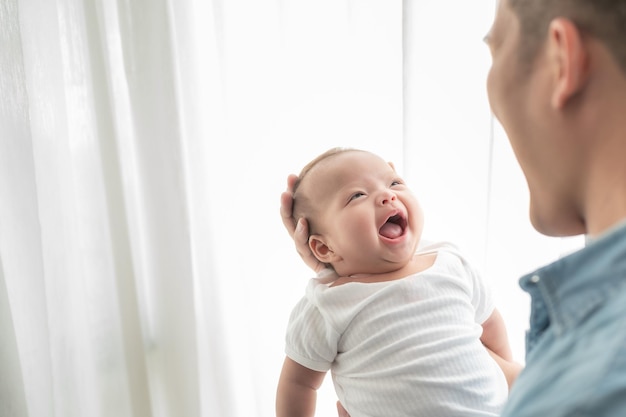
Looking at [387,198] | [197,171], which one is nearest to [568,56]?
[387,198]

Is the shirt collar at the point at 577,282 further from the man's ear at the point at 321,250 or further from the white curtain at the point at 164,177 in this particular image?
the white curtain at the point at 164,177

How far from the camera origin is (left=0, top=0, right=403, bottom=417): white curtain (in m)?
1.03

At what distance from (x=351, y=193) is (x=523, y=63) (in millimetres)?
482

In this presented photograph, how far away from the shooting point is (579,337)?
0.54 m

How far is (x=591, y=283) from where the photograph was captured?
56cm

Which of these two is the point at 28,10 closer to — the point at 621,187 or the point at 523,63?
the point at 523,63

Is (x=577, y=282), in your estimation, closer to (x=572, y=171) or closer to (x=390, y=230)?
(x=572, y=171)

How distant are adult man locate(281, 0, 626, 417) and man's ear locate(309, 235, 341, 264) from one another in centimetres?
47

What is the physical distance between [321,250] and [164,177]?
13.2 inches

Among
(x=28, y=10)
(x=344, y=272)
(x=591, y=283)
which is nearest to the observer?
(x=591, y=283)

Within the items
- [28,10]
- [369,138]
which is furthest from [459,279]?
[28,10]

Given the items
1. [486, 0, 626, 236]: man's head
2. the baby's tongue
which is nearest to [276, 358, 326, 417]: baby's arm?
the baby's tongue

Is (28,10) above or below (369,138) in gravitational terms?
above

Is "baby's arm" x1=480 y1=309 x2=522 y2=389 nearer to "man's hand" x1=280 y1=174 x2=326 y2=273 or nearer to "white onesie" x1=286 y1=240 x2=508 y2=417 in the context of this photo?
"white onesie" x1=286 y1=240 x2=508 y2=417
